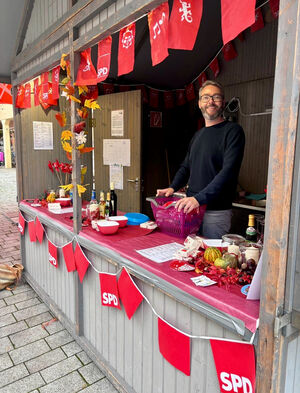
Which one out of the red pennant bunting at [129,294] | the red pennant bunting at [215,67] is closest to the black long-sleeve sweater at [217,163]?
the red pennant bunting at [129,294]

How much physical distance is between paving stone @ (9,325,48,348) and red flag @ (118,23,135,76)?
236 cm

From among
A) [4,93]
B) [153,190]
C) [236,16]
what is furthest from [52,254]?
[4,93]

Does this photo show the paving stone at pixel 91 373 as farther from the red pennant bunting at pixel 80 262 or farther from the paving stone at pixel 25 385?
the red pennant bunting at pixel 80 262

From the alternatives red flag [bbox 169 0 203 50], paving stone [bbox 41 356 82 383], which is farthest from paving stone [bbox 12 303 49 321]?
red flag [bbox 169 0 203 50]

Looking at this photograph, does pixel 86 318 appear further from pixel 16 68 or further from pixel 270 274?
pixel 16 68

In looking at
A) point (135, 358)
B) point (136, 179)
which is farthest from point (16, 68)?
point (135, 358)

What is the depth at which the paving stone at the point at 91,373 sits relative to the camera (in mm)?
2348

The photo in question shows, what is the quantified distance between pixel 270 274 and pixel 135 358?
122 centimetres

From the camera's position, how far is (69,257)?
107 inches

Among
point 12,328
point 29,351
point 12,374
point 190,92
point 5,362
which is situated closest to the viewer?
point 12,374

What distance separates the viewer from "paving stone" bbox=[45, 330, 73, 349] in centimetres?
276

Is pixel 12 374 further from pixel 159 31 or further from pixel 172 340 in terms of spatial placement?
pixel 159 31

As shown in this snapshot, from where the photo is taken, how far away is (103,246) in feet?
7.30

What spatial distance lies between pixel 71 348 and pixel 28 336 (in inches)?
18.2
